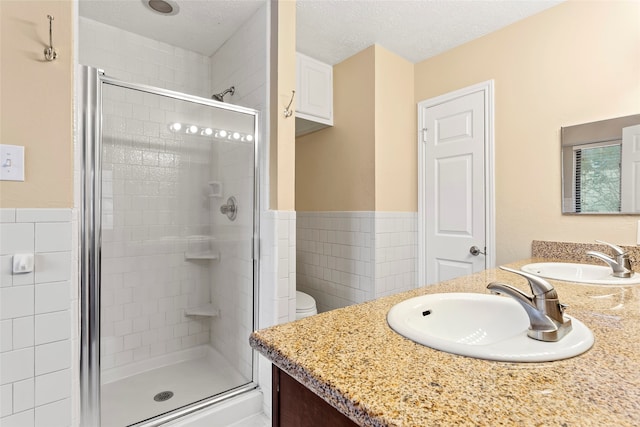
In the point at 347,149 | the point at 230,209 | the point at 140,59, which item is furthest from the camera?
the point at 347,149

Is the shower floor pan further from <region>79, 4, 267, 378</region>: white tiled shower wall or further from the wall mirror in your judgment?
the wall mirror

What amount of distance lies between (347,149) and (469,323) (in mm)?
1948

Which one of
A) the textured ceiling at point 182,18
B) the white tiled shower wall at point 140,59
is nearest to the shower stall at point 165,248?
the textured ceiling at point 182,18

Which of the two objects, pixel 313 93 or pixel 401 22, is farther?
pixel 313 93

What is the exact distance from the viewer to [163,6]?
6.34ft

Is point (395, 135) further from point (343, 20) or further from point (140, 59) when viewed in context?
point (140, 59)

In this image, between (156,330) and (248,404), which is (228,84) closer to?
(156,330)

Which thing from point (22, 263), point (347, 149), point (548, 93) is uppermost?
point (548, 93)

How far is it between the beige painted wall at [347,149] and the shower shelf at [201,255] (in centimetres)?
113

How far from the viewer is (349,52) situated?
2561 mm

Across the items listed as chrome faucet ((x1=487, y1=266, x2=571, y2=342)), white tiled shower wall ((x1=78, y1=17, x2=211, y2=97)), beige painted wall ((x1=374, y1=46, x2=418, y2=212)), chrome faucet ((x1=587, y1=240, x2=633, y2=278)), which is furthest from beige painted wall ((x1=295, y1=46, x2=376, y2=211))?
chrome faucet ((x1=487, y1=266, x2=571, y2=342))

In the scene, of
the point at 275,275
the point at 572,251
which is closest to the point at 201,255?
the point at 275,275

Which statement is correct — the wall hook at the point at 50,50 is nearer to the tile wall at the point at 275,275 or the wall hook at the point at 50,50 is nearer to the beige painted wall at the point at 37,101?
the beige painted wall at the point at 37,101

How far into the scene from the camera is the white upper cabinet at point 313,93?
8.29ft
